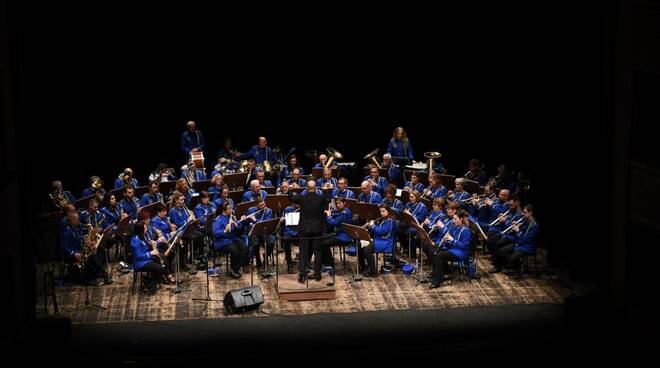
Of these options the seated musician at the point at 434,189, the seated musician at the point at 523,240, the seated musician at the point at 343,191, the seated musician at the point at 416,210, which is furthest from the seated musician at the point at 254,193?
the seated musician at the point at 523,240

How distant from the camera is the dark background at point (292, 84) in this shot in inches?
786

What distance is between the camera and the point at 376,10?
71.1ft

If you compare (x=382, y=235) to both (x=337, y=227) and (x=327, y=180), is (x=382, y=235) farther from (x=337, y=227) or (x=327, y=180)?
(x=327, y=180)

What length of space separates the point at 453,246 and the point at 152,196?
5.98 meters

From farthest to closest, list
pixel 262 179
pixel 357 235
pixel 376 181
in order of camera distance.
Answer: pixel 376 181, pixel 262 179, pixel 357 235

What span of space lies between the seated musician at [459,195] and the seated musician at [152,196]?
573 centimetres

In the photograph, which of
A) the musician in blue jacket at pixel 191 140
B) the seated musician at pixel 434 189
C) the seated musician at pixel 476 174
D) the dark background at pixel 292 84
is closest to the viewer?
the seated musician at pixel 434 189

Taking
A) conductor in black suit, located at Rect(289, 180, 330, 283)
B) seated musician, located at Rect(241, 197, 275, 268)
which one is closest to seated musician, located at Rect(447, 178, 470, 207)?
conductor in black suit, located at Rect(289, 180, 330, 283)

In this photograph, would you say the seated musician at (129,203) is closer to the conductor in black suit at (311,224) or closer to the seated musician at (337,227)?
the conductor in black suit at (311,224)

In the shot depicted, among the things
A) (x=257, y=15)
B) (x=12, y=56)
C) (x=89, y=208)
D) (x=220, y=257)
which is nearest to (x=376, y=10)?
(x=257, y=15)

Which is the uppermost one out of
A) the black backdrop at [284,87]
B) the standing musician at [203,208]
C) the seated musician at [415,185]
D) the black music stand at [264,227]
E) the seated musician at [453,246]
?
the black backdrop at [284,87]

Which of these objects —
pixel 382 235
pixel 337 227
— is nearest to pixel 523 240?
pixel 382 235

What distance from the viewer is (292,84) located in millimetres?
23078

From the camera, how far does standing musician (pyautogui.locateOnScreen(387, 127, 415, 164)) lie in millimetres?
20203
